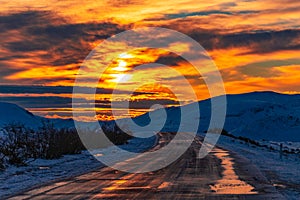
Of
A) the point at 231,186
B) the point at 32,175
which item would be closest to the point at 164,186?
the point at 231,186

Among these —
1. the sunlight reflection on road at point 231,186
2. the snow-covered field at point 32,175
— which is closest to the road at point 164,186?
the sunlight reflection on road at point 231,186

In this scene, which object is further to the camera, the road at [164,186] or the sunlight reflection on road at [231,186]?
the sunlight reflection on road at [231,186]

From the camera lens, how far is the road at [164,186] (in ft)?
46.7

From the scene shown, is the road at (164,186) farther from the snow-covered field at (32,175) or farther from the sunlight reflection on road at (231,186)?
the snow-covered field at (32,175)

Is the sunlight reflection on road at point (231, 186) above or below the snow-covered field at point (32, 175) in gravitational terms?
below

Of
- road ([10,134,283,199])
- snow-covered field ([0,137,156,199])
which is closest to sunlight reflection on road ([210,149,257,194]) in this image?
road ([10,134,283,199])

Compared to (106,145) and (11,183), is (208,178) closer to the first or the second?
(11,183)

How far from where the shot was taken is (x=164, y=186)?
1620 centimetres

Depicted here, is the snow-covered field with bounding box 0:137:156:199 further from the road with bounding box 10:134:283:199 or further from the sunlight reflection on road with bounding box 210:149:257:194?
the sunlight reflection on road with bounding box 210:149:257:194

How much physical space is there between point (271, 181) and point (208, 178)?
83.3 inches

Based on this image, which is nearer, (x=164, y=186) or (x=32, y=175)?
(x=164, y=186)

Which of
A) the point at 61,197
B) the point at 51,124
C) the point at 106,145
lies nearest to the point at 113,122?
the point at 106,145

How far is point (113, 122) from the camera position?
69.0 m

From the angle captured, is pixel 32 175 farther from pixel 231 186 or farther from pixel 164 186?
pixel 231 186
